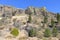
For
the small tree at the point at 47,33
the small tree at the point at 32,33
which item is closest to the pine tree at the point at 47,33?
the small tree at the point at 47,33

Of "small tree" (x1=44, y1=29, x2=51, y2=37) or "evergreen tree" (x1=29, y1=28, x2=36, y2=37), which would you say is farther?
"small tree" (x1=44, y1=29, x2=51, y2=37)

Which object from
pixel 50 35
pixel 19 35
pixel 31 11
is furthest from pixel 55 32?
pixel 31 11

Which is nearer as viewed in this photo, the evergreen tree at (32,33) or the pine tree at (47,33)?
the evergreen tree at (32,33)

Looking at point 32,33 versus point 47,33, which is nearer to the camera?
point 32,33

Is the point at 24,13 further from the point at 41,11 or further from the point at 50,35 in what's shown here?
the point at 50,35

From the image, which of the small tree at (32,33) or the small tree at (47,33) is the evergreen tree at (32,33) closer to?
the small tree at (32,33)

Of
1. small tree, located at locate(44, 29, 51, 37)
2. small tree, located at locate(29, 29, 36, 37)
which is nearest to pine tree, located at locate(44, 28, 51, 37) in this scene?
small tree, located at locate(44, 29, 51, 37)

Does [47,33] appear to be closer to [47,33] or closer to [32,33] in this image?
[47,33]

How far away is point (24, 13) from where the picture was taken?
129125 millimetres

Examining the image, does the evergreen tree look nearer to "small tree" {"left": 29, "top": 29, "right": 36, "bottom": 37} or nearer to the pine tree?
"small tree" {"left": 29, "top": 29, "right": 36, "bottom": 37}

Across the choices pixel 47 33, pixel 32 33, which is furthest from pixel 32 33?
pixel 47 33

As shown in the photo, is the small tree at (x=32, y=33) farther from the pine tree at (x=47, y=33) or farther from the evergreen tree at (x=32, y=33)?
the pine tree at (x=47, y=33)

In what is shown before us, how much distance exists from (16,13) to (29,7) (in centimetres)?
1057

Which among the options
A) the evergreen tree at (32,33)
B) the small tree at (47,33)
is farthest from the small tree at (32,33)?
the small tree at (47,33)
